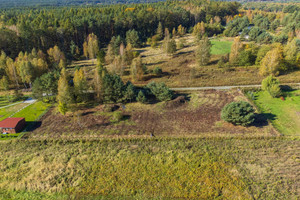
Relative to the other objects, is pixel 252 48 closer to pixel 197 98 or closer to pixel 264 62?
pixel 264 62

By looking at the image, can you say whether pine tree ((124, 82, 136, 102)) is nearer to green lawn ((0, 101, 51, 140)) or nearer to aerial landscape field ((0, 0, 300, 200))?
aerial landscape field ((0, 0, 300, 200))

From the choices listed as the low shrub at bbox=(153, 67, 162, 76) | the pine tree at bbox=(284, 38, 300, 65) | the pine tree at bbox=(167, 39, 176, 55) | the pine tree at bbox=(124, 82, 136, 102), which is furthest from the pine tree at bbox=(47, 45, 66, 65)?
the pine tree at bbox=(284, 38, 300, 65)

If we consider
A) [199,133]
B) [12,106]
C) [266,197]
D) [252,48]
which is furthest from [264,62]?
[12,106]

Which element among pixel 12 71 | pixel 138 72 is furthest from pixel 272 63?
pixel 12 71

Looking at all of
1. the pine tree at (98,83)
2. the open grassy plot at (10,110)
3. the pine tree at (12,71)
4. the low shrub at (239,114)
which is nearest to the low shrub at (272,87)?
the low shrub at (239,114)

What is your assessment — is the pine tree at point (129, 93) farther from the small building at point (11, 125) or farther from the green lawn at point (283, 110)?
the green lawn at point (283, 110)
